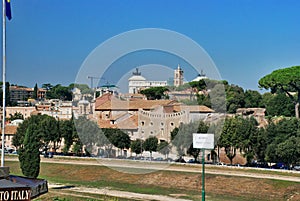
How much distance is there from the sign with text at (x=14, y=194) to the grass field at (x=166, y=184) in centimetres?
1969

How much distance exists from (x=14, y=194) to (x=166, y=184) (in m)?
27.4

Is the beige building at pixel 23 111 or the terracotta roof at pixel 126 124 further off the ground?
the beige building at pixel 23 111

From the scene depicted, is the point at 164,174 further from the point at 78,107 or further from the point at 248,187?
the point at 78,107

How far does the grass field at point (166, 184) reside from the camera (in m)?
28.2

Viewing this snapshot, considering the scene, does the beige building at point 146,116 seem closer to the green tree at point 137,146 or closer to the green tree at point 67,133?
the green tree at point 137,146

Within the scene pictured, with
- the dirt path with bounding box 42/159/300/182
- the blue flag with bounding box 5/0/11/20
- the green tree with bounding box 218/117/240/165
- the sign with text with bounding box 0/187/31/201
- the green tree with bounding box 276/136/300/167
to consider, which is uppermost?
the blue flag with bounding box 5/0/11/20

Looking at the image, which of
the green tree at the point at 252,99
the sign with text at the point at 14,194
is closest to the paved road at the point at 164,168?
the sign with text at the point at 14,194

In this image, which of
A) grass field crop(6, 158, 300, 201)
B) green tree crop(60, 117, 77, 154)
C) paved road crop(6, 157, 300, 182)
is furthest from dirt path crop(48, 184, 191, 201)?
green tree crop(60, 117, 77, 154)

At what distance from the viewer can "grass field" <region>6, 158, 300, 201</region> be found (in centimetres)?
2819

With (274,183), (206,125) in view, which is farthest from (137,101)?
(274,183)

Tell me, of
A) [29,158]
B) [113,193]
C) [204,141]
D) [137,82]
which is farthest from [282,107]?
[204,141]

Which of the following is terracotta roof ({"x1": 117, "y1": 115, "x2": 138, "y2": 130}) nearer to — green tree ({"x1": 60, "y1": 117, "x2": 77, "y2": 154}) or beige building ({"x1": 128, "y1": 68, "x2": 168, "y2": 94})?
beige building ({"x1": 128, "y1": 68, "x2": 168, "y2": 94})

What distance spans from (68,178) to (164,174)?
7321 mm

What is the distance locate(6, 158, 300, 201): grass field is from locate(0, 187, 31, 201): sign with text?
19693 mm
